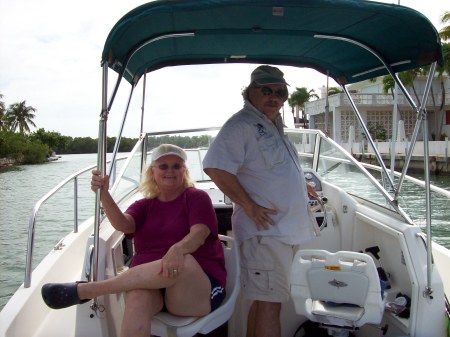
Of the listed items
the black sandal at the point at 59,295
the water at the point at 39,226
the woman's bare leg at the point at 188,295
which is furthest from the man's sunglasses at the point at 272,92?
the water at the point at 39,226

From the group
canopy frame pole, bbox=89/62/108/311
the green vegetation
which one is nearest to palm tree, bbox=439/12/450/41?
the green vegetation

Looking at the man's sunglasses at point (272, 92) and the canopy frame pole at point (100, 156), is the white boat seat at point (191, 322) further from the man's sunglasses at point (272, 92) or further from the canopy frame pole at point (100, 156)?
the man's sunglasses at point (272, 92)

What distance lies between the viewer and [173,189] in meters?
2.56

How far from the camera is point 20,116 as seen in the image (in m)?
78.9

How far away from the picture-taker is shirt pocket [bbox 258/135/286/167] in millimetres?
2445

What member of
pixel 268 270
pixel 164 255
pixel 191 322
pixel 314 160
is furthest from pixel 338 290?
pixel 314 160

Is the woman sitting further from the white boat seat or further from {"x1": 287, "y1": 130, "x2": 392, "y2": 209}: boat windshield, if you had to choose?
{"x1": 287, "y1": 130, "x2": 392, "y2": 209}: boat windshield

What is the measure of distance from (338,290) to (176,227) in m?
0.91

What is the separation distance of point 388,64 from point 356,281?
154cm

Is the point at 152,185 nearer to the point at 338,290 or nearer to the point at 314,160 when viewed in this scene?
the point at 338,290

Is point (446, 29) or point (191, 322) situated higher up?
point (446, 29)

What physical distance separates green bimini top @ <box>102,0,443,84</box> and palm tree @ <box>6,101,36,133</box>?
8277 cm

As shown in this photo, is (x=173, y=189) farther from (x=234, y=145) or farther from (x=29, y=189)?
(x=29, y=189)

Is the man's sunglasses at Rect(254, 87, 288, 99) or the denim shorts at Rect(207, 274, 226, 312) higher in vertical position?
the man's sunglasses at Rect(254, 87, 288, 99)
